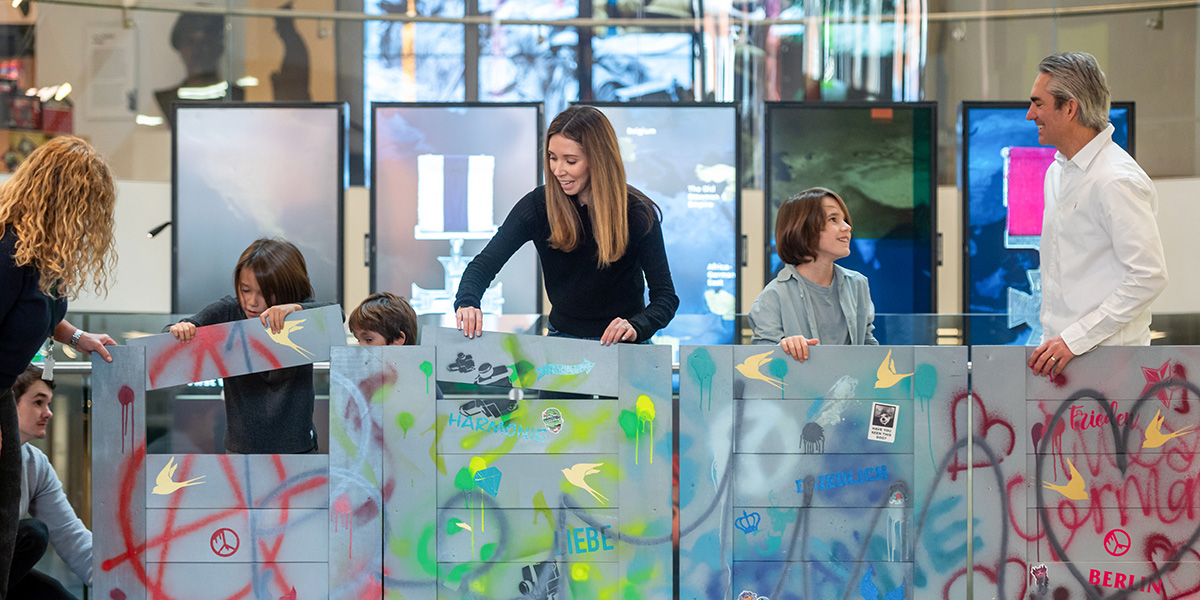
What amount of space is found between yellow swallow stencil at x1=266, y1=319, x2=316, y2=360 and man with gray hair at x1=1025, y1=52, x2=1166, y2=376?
5.60ft

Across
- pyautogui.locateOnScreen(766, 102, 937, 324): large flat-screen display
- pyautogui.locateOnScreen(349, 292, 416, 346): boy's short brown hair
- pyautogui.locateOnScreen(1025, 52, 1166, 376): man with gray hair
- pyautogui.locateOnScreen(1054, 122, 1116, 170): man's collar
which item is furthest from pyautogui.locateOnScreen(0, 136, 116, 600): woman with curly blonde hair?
pyautogui.locateOnScreen(766, 102, 937, 324): large flat-screen display

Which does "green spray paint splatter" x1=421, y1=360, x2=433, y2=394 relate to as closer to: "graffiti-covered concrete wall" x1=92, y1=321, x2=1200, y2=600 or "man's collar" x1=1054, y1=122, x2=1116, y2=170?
"graffiti-covered concrete wall" x1=92, y1=321, x2=1200, y2=600

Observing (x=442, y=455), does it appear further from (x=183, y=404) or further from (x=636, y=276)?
(x=183, y=404)

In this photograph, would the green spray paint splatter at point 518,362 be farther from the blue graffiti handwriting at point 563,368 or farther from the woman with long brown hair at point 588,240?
the woman with long brown hair at point 588,240

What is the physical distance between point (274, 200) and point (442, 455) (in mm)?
2617

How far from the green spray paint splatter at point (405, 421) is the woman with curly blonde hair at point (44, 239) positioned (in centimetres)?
71

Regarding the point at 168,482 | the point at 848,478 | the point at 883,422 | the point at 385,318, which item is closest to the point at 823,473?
the point at 848,478

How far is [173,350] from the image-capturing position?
7.58 feet

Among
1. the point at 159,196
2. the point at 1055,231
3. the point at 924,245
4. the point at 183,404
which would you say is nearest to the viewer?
the point at 1055,231

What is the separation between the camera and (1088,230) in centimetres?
231

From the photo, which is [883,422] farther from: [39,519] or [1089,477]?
[39,519]

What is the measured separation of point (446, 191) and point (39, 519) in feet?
7.24

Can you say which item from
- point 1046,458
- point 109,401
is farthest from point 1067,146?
point 109,401

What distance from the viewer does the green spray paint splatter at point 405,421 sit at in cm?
224
